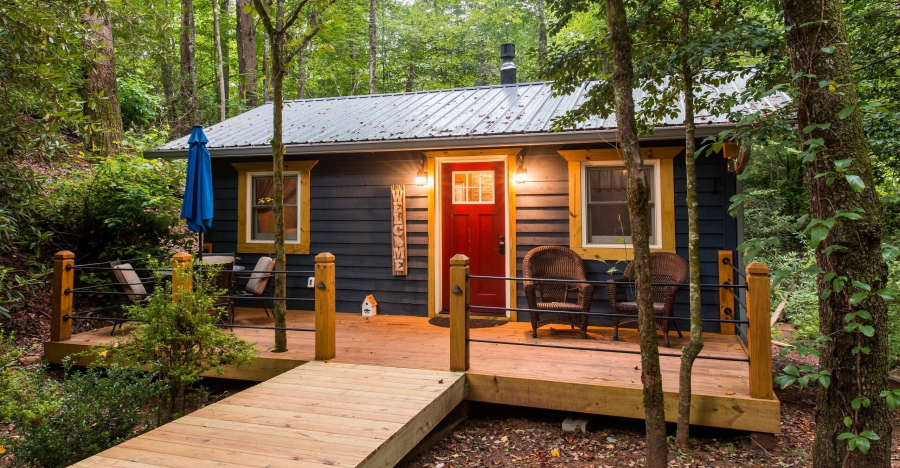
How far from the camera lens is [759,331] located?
3.53 metres

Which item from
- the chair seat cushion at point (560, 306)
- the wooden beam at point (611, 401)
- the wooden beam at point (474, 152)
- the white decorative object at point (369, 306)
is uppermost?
the wooden beam at point (474, 152)

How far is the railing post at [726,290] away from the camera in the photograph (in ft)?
17.9

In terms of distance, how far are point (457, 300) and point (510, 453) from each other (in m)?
1.16

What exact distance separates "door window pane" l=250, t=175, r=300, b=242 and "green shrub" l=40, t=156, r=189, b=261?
1.22 metres

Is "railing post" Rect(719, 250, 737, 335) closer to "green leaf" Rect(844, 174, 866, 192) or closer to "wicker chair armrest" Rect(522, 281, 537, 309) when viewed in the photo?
"wicker chair armrest" Rect(522, 281, 537, 309)

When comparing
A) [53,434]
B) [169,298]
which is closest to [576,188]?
[169,298]

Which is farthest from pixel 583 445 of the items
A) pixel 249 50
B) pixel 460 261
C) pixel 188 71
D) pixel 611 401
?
pixel 188 71

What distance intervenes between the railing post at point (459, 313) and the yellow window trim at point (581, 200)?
220cm

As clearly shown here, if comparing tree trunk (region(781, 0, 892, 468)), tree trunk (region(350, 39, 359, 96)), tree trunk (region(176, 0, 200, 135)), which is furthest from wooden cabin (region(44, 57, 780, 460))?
tree trunk (region(350, 39, 359, 96))

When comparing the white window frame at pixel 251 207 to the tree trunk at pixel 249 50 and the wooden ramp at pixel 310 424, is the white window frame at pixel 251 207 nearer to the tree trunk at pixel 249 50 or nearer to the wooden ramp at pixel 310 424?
the wooden ramp at pixel 310 424

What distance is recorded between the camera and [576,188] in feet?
19.8

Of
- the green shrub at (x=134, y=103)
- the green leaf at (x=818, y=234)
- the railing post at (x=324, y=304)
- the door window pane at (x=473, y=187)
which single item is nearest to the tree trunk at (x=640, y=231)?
the green leaf at (x=818, y=234)

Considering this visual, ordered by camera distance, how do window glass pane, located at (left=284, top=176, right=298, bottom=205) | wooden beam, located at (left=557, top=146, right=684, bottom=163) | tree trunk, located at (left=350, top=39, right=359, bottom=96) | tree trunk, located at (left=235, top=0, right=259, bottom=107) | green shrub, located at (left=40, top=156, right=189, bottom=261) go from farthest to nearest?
tree trunk, located at (left=350, top=39, right=359, bottom=96)
tree trunk, located at (left=235, top=0, right=259, bottom=107)
window glass pane, located at (left=284, top=176, right=298, bottom=205)
green shrub, located at (left=40, top=156, right=189, bottom=261)
wooden beam, located at (left=557, top=146, right=684, bottom=163)

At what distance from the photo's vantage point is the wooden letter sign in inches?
262
